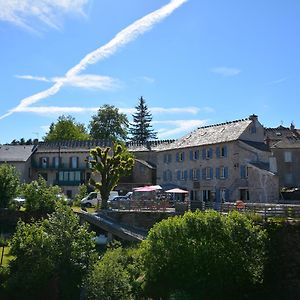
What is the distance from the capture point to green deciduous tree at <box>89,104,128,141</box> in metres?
94.2

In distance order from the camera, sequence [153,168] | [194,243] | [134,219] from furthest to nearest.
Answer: [153,168], [134,219], [194,243]

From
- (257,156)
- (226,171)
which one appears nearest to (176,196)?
(226,171)

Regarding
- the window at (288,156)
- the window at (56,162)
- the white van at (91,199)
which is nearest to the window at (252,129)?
the window at (288,156)

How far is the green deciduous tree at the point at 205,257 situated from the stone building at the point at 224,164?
20463 millimetres

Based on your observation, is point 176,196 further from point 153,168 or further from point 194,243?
point 194,243

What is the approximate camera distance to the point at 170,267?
1069 inches

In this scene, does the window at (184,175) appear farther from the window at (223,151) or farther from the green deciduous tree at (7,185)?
the green deciduous tree at (7,185)

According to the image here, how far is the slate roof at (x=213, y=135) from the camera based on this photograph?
172 ft

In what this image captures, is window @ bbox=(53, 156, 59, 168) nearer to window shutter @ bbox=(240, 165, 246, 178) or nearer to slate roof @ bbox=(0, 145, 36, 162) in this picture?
slate roof @ bbox=(0, 145, 36, 162)

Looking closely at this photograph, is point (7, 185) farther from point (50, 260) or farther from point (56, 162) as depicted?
point (56, 162)

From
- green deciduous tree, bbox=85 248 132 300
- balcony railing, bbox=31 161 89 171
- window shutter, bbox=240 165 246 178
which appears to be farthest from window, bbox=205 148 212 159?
green deciduous tree, bbox=85 248 132 300

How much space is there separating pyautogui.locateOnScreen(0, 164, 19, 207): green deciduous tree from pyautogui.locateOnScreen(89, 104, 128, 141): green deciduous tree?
4709 centimetres

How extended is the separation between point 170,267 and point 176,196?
28646 millimetres

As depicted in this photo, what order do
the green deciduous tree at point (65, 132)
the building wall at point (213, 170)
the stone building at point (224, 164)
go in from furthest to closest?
the green deciduous tree at point (65, 132), the building wall at point (213, 170), the stone building at point (224, 164)
